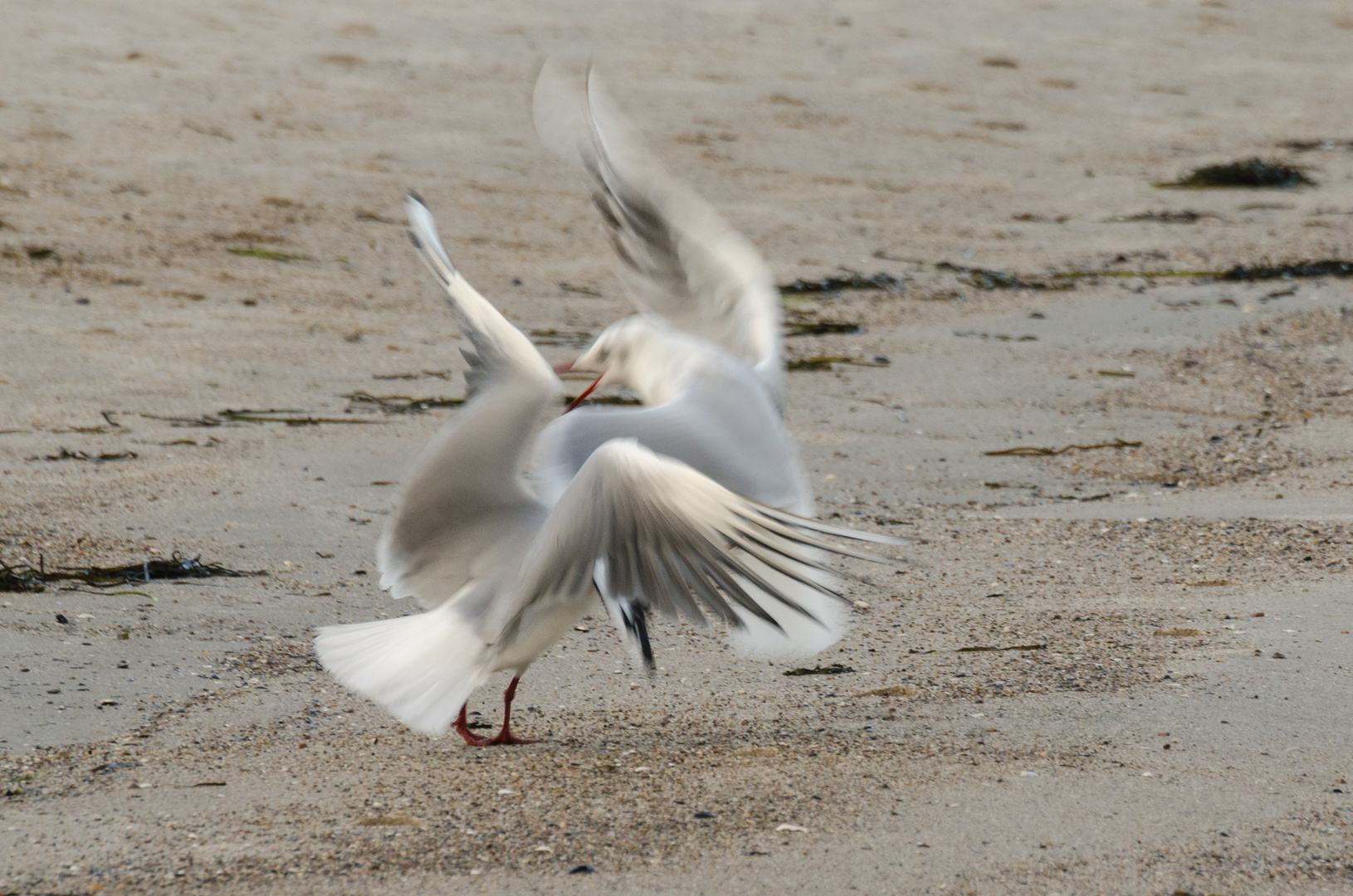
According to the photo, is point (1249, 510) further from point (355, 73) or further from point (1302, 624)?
point (355, 73)

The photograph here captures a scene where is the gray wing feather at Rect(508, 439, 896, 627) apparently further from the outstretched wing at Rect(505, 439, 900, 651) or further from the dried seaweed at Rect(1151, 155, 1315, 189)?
the dried seaweed at Rect(1151, 155, 1315, 189)

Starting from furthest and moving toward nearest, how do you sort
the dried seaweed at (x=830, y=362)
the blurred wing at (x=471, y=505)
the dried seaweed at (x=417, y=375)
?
the dried seaweed at (x=830, y=362) < the dried seaweed at (x=417, y=375) < the blurred wing at (x=471, y=505)

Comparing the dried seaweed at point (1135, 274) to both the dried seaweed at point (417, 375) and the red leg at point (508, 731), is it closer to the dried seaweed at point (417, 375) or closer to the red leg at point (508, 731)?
the dried seaweed at point (417, 375)

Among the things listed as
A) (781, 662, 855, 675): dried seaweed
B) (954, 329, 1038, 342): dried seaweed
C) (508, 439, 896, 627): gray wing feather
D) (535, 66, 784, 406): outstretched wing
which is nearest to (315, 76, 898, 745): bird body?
(508, 439, 896, 627): gray wing feather

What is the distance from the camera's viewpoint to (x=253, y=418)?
522 cm

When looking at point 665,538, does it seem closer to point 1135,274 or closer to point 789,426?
point 789,426

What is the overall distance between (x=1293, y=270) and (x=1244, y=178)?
66.3 inches

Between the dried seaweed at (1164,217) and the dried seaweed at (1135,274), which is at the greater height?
the dried seaweed at (1164,217)

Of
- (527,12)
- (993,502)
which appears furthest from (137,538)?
(527,12)

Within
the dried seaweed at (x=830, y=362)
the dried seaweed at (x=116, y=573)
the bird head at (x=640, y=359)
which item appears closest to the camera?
the bird head at (x=640, y=359)

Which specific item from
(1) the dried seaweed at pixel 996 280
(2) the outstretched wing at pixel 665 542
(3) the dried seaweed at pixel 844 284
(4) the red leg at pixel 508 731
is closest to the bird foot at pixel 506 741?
(4) the red leg at pixel 508 731

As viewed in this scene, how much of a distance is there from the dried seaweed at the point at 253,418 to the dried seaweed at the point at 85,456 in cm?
34

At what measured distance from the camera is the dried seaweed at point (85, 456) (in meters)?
4.68

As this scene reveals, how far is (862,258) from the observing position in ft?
24.6
